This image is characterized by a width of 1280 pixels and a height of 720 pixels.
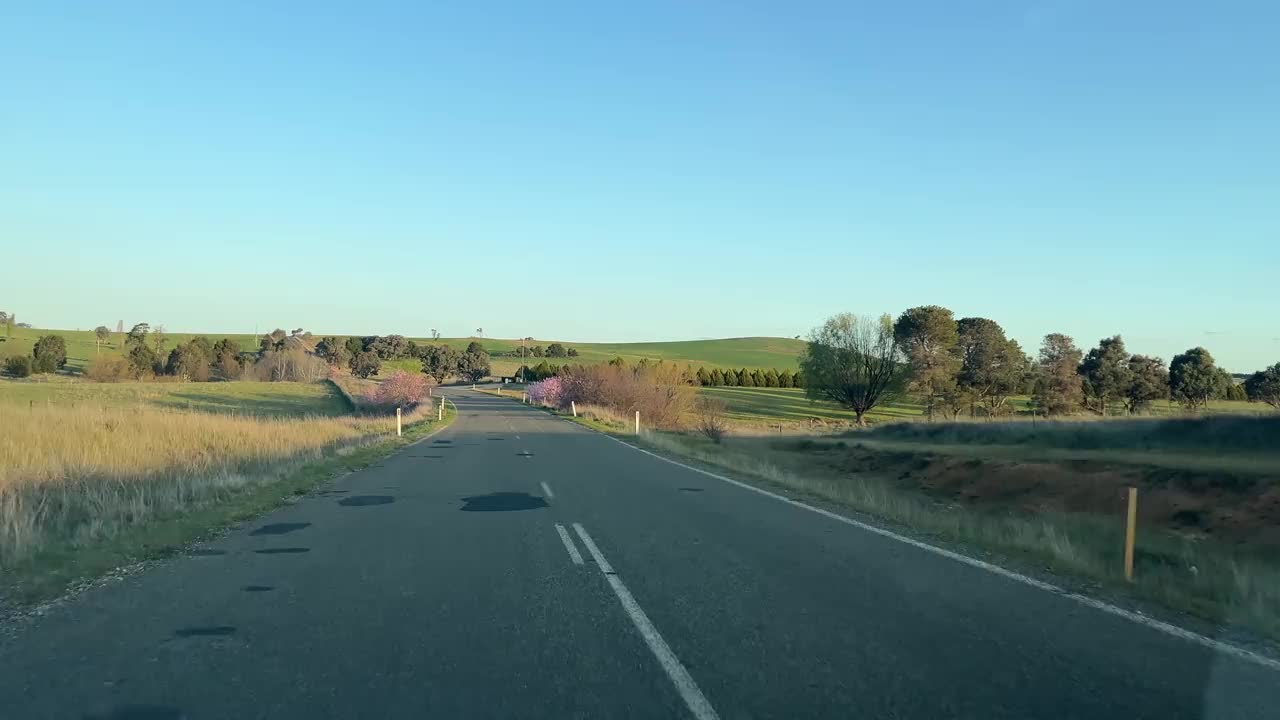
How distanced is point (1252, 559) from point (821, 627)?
12.6 metres

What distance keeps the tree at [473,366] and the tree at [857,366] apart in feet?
324

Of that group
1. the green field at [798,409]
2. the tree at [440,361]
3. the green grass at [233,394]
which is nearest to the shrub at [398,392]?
the green grass at [233,394]

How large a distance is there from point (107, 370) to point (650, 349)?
113m

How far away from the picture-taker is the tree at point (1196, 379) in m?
66.8

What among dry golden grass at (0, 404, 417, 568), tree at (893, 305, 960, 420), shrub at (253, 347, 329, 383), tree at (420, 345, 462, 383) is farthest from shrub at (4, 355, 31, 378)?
tree at (893, 305, 960, 420)

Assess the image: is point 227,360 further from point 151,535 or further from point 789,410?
point 151,535

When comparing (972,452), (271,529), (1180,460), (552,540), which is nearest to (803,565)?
(552,540)

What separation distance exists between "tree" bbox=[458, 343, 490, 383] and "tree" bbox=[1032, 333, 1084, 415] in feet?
352

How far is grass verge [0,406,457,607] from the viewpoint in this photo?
24.2 feet

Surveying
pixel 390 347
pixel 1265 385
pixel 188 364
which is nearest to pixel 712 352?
pixel 390 347

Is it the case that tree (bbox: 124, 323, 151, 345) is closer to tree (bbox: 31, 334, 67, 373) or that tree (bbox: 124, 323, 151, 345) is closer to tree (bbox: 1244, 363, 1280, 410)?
tree (bbox: 31, 334, 67, 373)

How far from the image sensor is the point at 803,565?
27.5 feet

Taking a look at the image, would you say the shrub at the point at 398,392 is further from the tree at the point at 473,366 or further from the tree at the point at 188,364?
the tree at the point at 473,366

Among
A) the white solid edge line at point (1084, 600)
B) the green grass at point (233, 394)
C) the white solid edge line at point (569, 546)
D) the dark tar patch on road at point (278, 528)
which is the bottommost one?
the green grass at point (233, 394)
